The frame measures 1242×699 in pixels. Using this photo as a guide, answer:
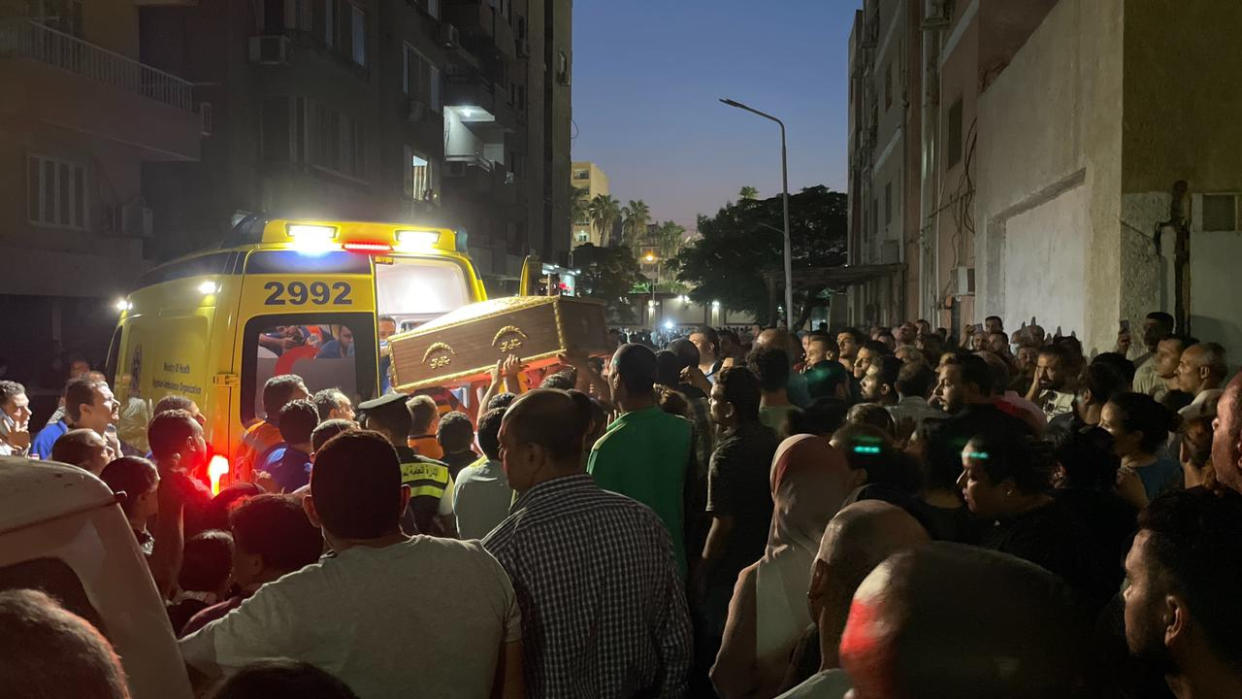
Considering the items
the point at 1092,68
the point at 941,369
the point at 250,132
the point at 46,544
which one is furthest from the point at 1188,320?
the point at 250,132

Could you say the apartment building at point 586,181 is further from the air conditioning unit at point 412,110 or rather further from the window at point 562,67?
the air conditioning unit at point 412,110

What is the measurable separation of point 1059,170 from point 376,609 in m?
11.8

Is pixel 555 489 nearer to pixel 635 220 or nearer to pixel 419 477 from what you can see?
pixel 419 477

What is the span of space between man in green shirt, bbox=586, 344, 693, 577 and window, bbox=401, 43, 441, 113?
91.5ft

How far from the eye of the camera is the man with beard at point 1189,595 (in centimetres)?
195

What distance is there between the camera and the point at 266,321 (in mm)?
7434

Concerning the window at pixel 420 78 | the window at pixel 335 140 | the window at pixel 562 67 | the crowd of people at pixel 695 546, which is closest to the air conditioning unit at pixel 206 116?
the window at pixel 335 140

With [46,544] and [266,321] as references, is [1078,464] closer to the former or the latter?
[46,544]

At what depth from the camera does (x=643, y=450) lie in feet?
17.3

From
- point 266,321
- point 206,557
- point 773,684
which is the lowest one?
point 773,684

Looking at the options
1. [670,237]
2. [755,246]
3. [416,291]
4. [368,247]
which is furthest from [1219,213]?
[670,237]

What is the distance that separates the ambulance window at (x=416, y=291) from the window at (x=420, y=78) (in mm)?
22926

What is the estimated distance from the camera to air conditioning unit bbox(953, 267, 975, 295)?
1842cm

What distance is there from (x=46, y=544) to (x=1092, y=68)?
450 inches
